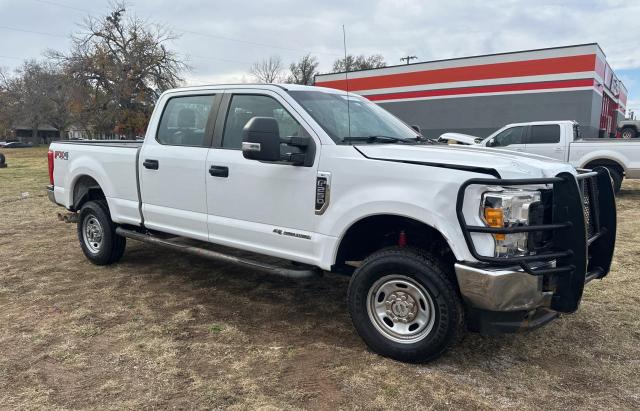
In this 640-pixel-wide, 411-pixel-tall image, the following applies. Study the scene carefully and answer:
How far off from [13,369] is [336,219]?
2.49 metres

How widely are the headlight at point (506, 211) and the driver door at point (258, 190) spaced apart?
4.27 ft

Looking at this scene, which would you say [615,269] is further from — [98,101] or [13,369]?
[98,101]

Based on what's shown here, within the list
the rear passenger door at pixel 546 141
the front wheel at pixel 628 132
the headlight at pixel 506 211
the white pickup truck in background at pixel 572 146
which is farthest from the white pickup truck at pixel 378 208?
the front wheel at pixel 628 132

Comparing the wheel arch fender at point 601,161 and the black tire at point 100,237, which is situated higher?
the wheel arch fender at point 601,161

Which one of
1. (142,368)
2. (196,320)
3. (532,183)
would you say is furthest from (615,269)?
(142,368)

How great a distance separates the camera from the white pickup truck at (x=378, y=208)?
10.0 ft

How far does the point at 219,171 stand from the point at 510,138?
9790 mm

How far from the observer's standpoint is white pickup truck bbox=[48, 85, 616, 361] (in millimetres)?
3057

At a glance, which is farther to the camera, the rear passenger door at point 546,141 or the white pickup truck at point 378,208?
the rear passenger door at point 546,141

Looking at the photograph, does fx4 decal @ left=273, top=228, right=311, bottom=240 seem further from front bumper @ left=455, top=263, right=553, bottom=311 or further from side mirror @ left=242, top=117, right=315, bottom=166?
front bumper @ left=455, top=263, right=553, bottom=311

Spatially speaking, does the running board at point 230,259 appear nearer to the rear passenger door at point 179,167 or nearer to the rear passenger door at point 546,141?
the rear passenger door at point 179,167

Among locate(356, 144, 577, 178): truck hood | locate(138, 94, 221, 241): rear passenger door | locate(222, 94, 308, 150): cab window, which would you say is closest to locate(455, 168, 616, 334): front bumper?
locate(356, 144, 577, 178): truck hood

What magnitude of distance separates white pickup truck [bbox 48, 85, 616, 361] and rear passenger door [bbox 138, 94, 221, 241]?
0.02 m

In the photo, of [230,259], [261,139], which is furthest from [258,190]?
[230,259]
